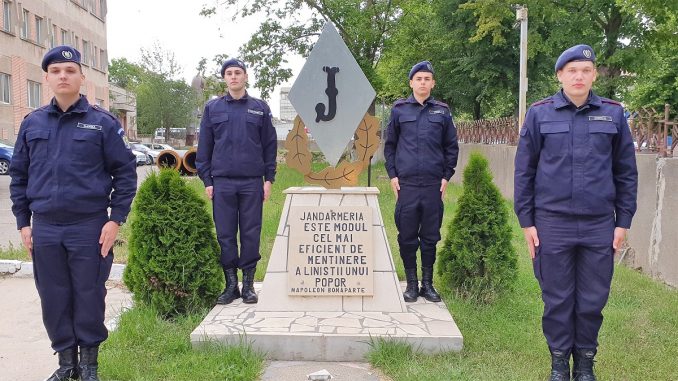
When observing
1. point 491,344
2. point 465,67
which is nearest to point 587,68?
point 491,344

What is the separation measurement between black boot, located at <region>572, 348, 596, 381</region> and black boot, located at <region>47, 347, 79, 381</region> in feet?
9.74

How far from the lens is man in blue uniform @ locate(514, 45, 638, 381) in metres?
3.40

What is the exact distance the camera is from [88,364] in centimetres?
358

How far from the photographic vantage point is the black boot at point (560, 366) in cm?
354

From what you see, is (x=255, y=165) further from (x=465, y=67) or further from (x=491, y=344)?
(x=465, y=67)

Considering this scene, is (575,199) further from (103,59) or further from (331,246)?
(103,59)

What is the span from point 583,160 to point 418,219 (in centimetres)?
179

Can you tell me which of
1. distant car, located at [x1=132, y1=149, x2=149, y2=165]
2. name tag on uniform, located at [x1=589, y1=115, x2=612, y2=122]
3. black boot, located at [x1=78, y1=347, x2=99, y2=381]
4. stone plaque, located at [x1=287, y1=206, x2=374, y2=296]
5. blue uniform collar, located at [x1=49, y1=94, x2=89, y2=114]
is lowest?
black boot, located at [x1=78, y1=347, x2=99, y2=381]

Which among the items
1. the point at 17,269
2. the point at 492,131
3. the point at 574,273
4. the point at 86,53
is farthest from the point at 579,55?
the point at 86,53

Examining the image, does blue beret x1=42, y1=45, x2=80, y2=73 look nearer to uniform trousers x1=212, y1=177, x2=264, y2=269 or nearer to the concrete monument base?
uniform trousers x1=212, y1=177, x2=264, y2=269

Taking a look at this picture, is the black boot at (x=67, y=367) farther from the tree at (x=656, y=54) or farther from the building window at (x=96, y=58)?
the building window at (x=96, y=58)

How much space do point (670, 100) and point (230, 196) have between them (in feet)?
75.3

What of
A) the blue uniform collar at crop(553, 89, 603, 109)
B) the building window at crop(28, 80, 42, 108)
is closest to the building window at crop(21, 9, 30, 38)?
the building window at crop(28, 80, 42, 108)

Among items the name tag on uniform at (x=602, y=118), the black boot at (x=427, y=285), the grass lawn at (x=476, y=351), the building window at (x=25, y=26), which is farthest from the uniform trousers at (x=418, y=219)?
the building window at (x=25, y=26)
